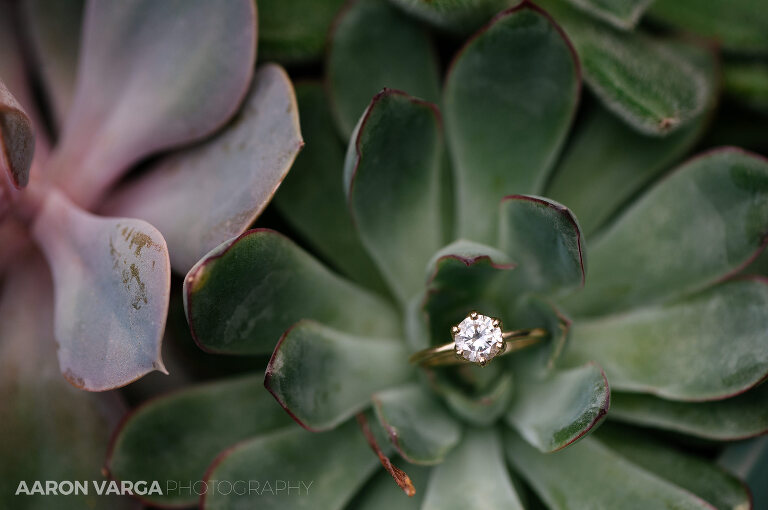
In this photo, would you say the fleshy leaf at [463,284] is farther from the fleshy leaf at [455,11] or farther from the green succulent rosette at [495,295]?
the fleshy leaf at [455,11]

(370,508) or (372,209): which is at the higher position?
(372,209)

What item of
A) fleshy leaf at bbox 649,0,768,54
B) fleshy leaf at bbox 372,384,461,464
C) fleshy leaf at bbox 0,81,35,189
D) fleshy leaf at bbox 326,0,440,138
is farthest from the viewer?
fleshy leaf at bbox 649,0,768,54

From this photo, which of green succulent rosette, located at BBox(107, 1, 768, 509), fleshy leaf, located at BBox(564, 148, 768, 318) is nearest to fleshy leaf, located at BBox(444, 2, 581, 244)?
green succulent rosette, located at BBox(107, 1, 768, 509)

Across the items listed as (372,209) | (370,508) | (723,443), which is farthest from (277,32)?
(723,443)

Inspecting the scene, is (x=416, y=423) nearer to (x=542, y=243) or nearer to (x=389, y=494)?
(x=389, y=494)

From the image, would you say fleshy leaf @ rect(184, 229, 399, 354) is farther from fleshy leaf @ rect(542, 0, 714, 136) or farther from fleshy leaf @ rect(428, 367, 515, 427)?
fleshy leaf @ rect(542, 0, 714, 136)

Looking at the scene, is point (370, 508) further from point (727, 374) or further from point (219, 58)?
point (219, 58)
